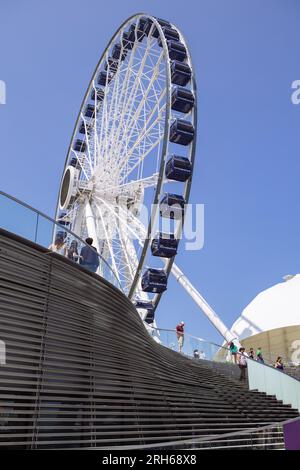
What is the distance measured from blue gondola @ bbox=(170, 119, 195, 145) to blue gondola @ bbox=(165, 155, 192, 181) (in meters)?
0.88

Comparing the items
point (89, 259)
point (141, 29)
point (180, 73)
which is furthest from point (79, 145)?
point (89, 259)

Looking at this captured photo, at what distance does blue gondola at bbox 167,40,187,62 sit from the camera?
77.8 ft

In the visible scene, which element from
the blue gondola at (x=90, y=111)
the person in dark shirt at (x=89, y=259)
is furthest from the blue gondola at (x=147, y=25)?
the person in dark shirt at (x=89, y=259)

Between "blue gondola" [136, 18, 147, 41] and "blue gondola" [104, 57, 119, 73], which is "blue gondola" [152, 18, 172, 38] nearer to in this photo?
"blue gondola" [136, 18, 147, 41]

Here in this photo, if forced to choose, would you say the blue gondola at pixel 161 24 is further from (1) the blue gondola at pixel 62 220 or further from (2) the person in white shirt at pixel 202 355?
(2) the person in white shirt at pixel 202 355

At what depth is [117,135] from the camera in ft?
81.0

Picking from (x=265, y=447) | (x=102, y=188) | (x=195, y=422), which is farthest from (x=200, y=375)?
(x=102, y=188)

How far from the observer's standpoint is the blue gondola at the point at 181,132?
22.2m

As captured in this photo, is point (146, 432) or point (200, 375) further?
point (200, 375)

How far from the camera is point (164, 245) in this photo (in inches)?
870

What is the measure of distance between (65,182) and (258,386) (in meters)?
16.5

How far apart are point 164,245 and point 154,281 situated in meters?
1.67

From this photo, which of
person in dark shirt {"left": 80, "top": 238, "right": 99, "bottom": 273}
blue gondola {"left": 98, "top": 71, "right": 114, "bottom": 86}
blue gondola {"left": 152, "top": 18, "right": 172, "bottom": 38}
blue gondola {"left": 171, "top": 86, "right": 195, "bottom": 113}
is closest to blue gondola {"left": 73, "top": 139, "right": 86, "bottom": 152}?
blue gondola {"left": 98, "top": 71, "right": 114, "bottom": 86}

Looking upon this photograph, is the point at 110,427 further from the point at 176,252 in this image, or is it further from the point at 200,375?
the point at 176,252
